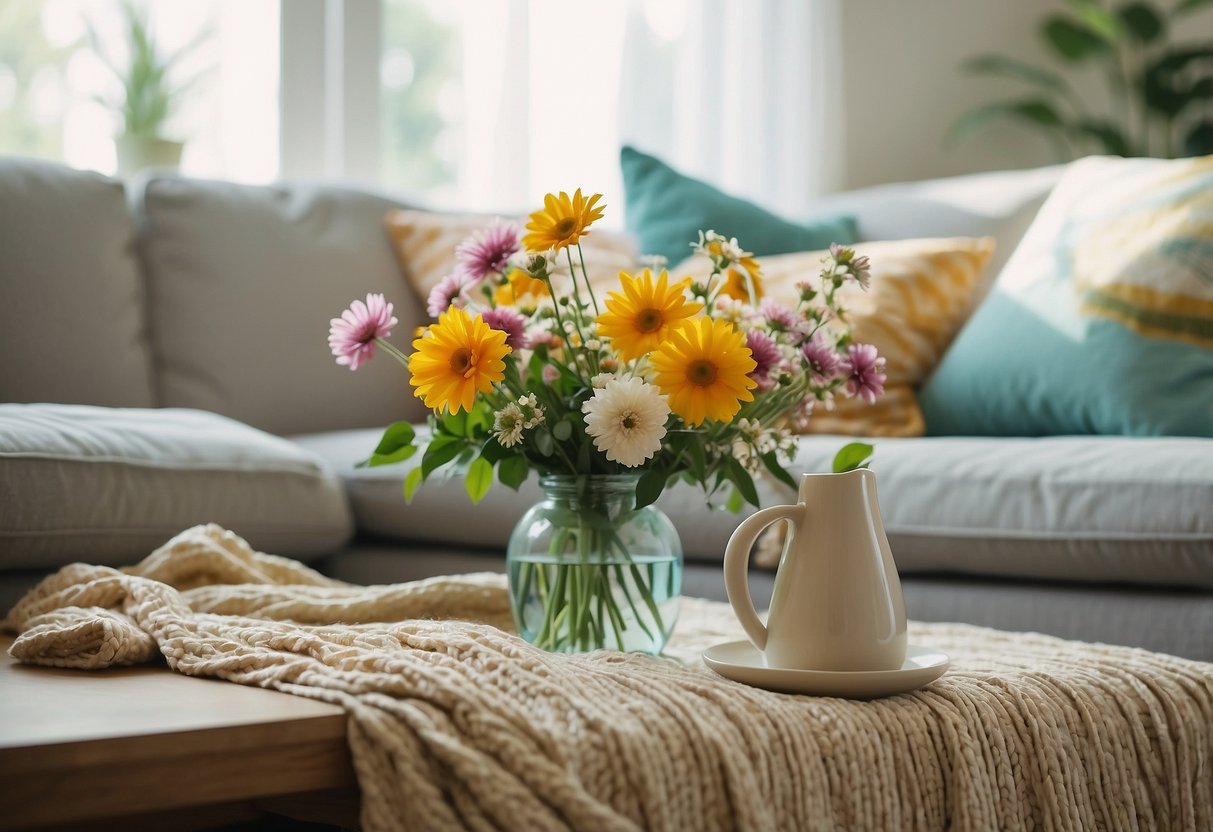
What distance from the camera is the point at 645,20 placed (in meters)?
3.00

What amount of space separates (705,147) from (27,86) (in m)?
1.55

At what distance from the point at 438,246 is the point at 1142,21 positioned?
2111 mm

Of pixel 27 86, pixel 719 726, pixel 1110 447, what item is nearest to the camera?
pixel 719 726

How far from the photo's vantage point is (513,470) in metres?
0.93

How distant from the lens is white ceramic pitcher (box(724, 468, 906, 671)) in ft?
2.56

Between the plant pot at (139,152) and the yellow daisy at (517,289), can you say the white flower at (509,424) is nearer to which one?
the yellow daisy at (517,289)

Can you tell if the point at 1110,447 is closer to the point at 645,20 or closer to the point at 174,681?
the point at 174,681

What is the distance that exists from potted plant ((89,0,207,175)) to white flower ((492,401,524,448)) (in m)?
1.82

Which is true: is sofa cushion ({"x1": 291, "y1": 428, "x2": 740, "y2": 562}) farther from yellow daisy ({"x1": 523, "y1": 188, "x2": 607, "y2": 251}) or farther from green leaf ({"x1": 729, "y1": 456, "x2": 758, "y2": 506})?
yellow daisy ({"x1": 523, "y1": 188, "x2": 607, "y2": 251})

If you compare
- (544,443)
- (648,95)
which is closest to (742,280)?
(544,443)

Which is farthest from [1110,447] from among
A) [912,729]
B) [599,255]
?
[599,255]

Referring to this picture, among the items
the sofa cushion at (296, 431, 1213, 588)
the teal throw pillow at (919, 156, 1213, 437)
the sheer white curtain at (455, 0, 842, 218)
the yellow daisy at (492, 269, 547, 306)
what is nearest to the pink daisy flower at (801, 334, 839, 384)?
the yellow daisy at (492, 269, 547, 306)

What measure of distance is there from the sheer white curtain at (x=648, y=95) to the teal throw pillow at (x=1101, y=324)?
1290 millimetres

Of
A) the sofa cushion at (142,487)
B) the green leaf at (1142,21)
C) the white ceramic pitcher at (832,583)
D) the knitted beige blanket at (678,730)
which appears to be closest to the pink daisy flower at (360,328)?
the knitted beige blanket at (678,730)
